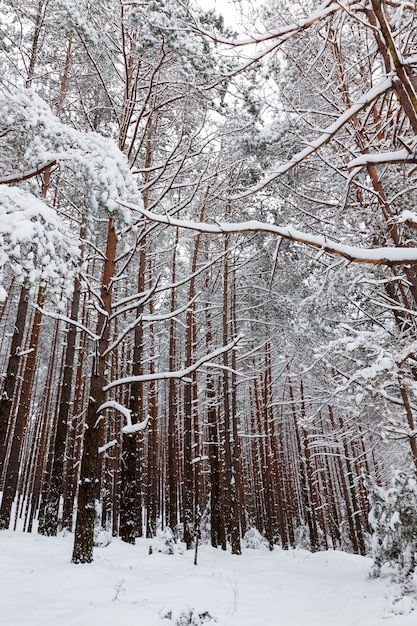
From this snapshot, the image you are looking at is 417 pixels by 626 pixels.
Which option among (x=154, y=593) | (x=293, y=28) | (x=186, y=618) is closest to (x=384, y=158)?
(x=293, y=28)

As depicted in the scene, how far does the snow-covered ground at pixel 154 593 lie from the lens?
4.02m

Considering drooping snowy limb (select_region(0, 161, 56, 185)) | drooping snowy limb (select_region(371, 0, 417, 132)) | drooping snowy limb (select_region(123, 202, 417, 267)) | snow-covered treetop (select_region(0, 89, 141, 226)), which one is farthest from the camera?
drooping snowy limb (select_region(0, 161, 56, 185))

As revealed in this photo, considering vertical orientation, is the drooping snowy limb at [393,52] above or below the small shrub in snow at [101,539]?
above

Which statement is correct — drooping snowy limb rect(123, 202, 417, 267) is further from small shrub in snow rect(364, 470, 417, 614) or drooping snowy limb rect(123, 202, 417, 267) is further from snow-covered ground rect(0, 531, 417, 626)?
small shrub in snow rect(364, 470, 417, 614)

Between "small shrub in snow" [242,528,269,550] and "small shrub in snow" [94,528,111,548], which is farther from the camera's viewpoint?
"small shrub in snow" [242,528,269,550]

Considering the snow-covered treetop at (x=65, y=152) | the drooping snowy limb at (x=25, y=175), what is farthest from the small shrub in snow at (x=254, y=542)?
the drooping snowy limb at (x=25, y=175)

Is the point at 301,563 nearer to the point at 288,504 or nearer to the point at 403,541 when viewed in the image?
the point at 403,541

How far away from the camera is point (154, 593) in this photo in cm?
512

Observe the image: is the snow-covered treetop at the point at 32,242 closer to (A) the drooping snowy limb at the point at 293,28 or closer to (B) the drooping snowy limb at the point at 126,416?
(B) the drooping snowy limb at the point at 126,416

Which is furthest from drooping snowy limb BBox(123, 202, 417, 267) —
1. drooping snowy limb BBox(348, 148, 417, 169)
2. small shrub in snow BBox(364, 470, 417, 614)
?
small shrub in snow BBox(364, 470, 417, 614)

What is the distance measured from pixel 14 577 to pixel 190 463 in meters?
7.20

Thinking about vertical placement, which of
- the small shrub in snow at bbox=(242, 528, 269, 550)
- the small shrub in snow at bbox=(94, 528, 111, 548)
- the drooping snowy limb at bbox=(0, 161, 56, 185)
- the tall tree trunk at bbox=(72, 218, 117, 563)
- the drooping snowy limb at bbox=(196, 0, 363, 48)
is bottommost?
the small shrub in snow at bbox=(242, 528, 269, 550)

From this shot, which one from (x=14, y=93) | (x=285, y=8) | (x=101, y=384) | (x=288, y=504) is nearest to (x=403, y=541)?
(x=101, y=384)

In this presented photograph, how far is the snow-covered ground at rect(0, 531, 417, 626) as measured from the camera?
4.02 m
